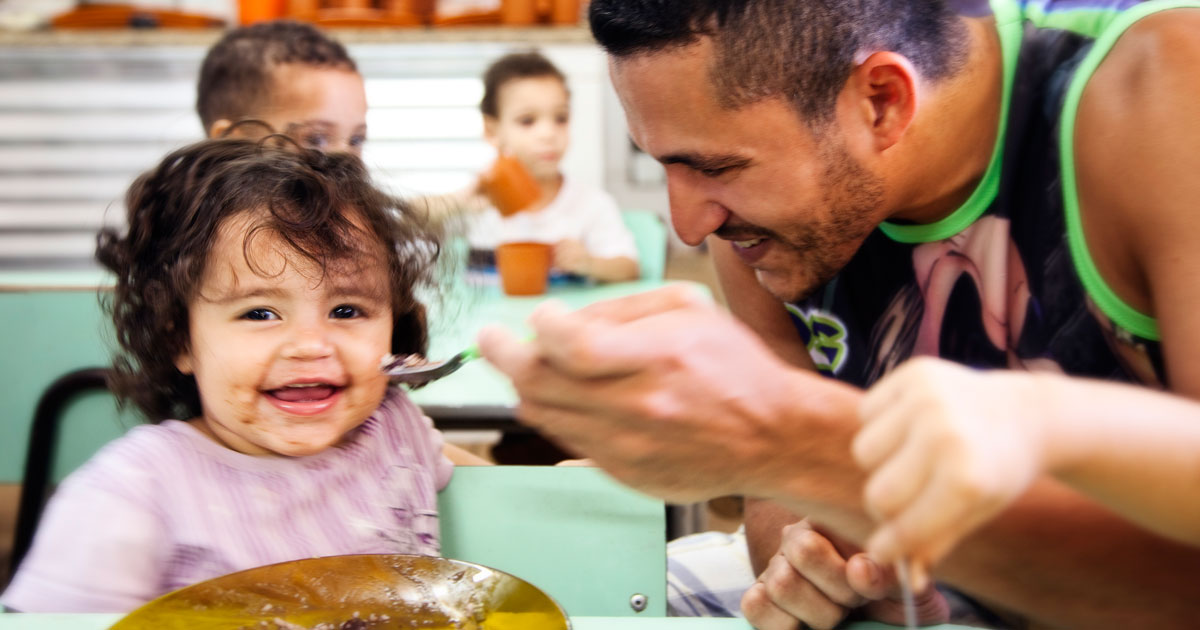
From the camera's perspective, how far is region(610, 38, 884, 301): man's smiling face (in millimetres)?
1149

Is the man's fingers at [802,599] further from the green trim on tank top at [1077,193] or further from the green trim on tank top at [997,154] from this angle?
the green trim on tank top at [997,154]

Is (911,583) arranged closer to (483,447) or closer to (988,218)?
(988,218)

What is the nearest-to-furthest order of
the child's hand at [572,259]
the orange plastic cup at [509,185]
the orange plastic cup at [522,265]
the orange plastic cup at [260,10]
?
the orange plastic cup at [522,265] < the child's hand at [572,259] < the orange plastic cup at [509,185] < the orange plastic cup at [260,10]

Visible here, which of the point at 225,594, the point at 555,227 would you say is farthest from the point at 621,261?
the point at 225,594

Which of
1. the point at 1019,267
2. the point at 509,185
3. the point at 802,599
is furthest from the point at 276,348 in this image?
the point at 509,185

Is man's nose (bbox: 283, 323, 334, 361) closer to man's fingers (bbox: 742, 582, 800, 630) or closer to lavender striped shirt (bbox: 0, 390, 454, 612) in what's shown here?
lavender striped shirt (bbox: 0, 390, 454, 612)

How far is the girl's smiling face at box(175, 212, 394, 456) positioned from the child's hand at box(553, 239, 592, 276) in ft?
4.83

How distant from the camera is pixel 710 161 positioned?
118 centimetres

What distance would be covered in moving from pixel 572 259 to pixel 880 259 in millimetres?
A: 1347

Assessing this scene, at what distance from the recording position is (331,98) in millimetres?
2105

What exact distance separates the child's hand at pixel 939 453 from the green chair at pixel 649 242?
2.31 metres

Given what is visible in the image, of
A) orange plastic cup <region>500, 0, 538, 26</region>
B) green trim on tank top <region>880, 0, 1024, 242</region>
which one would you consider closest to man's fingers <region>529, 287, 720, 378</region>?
green trim on tank top <region>880, 0, 1024, 242</region>

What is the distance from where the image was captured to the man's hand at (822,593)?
864 millimetres

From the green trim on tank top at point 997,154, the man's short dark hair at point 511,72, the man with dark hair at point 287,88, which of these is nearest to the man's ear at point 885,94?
the green trim on tank top at point 997,154
